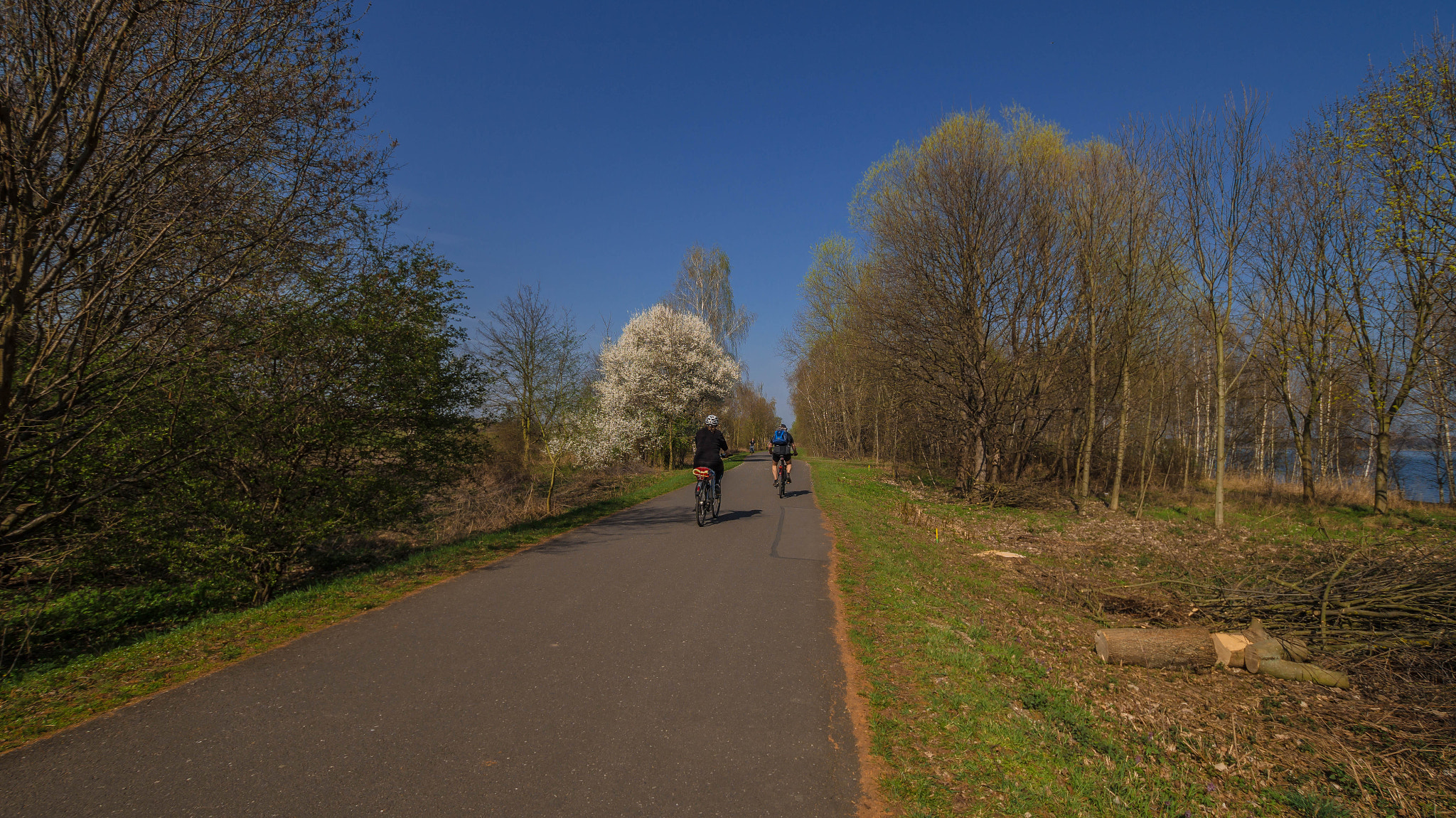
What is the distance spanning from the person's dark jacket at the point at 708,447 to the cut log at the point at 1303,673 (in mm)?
8185

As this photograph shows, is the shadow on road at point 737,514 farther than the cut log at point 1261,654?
Yes

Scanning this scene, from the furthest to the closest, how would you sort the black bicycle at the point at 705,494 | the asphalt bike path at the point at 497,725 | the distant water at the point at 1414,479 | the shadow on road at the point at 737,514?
A: the distant water at the point at 1414,479, the shadow on road at the point at 737,514, the black bicycle at the point at 705,494, the asphalt bike path at the point at 497,725

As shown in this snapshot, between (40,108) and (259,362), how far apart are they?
9.63 feet

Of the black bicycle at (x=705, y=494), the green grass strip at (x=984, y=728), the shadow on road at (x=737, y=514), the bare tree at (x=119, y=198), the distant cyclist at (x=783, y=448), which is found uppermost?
the bare tree at (x=119, y=198)

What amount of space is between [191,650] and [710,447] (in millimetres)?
8300

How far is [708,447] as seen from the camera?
12164 mm

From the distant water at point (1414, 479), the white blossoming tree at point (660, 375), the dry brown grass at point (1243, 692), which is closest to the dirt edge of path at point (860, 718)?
the dry brown grass at point (1243, 692)

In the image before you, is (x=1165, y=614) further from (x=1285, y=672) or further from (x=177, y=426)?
(x=177, y=426)

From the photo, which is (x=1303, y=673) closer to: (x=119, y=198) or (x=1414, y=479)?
(x=119, y=198)

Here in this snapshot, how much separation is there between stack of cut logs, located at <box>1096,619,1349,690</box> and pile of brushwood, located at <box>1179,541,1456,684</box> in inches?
19.4

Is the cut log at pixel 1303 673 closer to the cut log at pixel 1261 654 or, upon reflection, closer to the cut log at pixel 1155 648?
the cut log at pixel 1261 654

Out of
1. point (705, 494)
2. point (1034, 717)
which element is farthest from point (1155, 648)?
point (705, 494)

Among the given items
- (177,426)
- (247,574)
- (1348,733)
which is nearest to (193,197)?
(177,426)

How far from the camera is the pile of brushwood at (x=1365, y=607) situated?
241 inches
